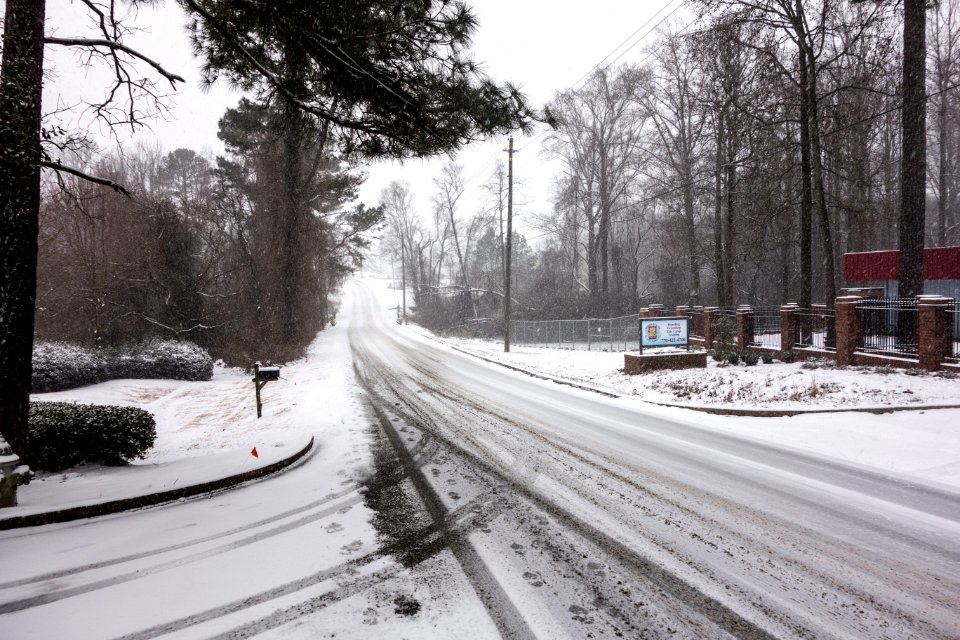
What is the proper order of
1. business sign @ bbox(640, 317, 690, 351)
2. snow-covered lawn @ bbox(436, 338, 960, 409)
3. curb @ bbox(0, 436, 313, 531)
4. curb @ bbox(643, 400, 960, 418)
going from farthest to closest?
business sign @ bbox(640, 317, 690, 351)
snow-covered lawn @ bbox(436, 338, 960, 409)
curb @ bbox(643, 400, 960, 418)
curb @ bbox(0, 436, 313, 531)

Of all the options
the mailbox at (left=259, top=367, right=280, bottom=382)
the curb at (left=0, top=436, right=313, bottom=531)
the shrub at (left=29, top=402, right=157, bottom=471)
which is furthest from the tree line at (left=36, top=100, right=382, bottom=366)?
the curb at (left=0, top=436, right=313, bottom=531)

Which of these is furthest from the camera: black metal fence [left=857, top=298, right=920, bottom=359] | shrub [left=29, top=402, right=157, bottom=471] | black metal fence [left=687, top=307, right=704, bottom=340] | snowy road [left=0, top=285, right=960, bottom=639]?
black metal fence [left=687, top=307, right=704, bottom=340]

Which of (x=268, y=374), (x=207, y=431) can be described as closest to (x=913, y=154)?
(x=268, y=374)

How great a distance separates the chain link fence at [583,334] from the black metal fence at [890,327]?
1062 cm

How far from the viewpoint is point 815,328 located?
12781 mm

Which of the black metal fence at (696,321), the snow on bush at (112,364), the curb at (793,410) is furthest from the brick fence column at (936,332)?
the snow on bush at (112,364)

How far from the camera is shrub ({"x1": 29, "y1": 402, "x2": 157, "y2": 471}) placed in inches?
208

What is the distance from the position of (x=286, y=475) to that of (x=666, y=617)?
441 cm

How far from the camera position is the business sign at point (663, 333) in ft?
41.7

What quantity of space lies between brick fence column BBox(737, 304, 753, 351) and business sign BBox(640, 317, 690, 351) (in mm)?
2540

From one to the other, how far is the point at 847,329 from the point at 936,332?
165 centimetres

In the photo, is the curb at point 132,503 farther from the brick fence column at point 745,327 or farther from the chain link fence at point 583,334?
the chain link fence at point 583,334

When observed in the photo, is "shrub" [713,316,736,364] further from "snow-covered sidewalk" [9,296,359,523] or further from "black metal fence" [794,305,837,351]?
"snow-covered sidewalk" [9,296,359,523]

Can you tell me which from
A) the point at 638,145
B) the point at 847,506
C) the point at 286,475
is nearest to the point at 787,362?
the point at 847,506
